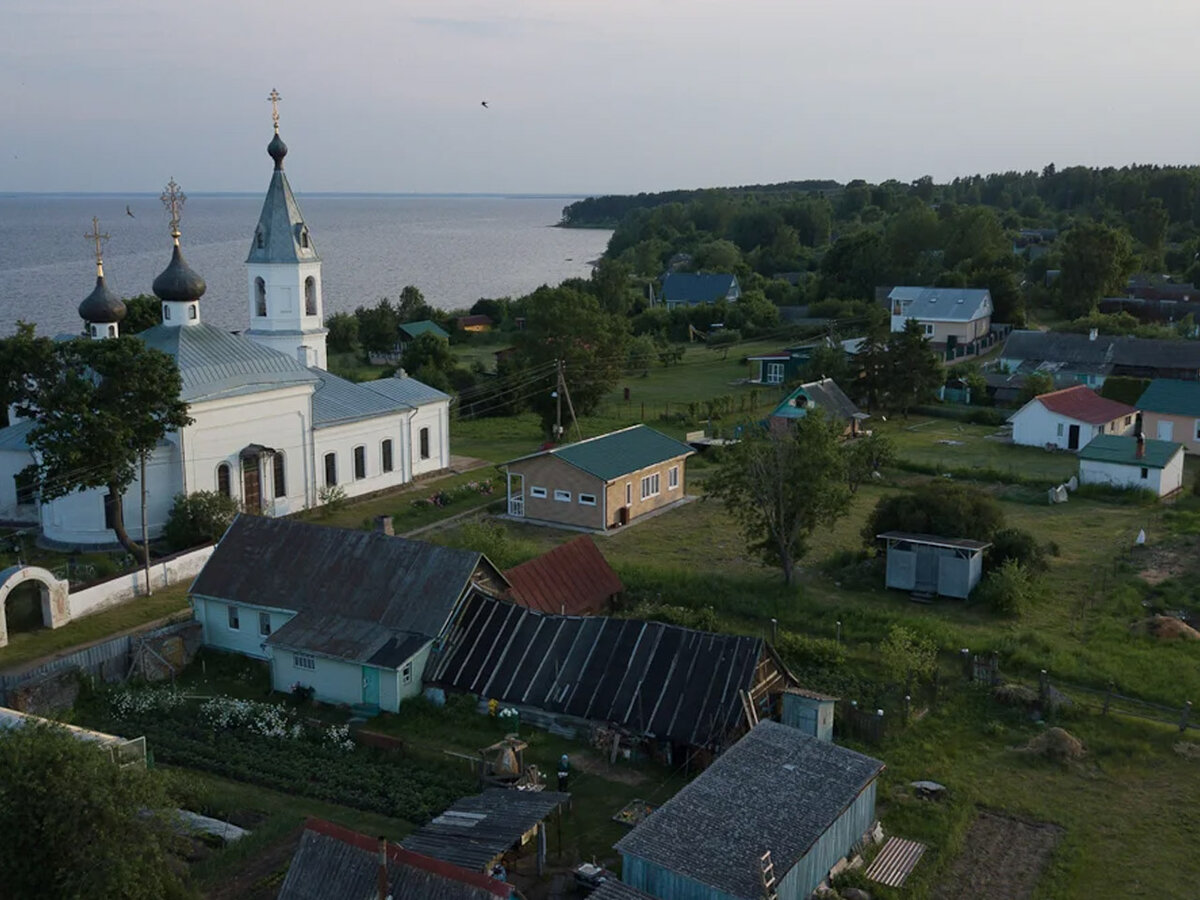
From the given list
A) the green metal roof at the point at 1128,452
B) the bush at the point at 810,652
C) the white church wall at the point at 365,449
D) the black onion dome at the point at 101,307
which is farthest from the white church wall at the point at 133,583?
the green metal roof at the point at 1128,452

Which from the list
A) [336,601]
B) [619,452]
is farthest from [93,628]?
[619,452]

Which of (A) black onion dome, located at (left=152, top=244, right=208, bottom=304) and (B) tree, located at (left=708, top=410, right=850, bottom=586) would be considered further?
(A) black onion dome, located at (left=152, top=244, right=208, bottom=304)

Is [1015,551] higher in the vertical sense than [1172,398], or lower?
lower

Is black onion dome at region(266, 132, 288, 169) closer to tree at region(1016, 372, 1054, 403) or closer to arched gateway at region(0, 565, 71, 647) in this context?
arched gateway at region(0, 565, 71, 647)

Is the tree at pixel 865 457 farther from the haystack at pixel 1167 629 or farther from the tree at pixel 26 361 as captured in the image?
the tree at pixel 26 361

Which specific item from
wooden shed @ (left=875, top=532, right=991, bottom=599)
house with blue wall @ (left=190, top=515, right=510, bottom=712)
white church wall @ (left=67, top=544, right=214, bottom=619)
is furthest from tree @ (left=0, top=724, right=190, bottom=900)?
wooden shed @ (left=875, top=532, right=991, bottom=599)

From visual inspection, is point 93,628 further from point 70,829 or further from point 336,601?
point 70,829
